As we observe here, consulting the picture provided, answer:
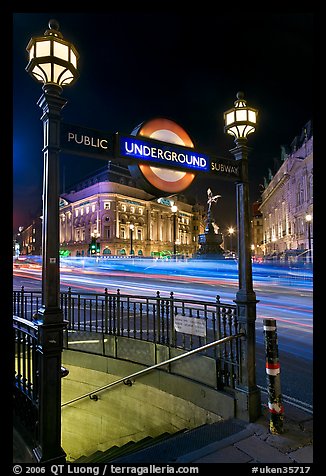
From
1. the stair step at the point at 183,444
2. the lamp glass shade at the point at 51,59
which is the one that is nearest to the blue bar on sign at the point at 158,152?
the lamp glass shade at the point at 51,59

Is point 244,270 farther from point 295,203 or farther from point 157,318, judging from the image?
point 295,203

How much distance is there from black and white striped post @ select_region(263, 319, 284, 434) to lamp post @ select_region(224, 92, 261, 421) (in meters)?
0.46

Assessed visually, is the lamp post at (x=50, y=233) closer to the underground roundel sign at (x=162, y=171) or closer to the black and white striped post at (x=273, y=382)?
the underground roundel sign at (x=162, y=171)

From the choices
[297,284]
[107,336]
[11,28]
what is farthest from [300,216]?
[11,28]

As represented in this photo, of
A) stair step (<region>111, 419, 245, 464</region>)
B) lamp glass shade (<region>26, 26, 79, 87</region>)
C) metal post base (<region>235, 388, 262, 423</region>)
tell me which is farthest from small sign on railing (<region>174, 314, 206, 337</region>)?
lamp glass shade (<region>26, 26, 79, 87</region>)

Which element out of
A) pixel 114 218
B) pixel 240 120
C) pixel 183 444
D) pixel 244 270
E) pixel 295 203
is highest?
pixel 295 203

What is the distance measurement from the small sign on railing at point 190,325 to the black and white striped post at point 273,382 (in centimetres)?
157

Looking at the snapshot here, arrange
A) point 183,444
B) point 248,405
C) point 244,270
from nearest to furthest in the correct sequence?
point 183,444 → point 248,405 → point 244,270

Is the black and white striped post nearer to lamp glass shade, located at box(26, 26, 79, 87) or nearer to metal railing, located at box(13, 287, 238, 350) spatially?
metal railing, located at box(13, 287, 238, 350)

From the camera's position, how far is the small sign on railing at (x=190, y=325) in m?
6.19

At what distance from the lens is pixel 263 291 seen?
60.9 ft

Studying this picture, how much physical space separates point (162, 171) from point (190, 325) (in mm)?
3158

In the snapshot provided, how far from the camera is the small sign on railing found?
6.19 metres

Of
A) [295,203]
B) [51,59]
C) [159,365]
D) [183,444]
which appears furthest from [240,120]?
[295,203]
